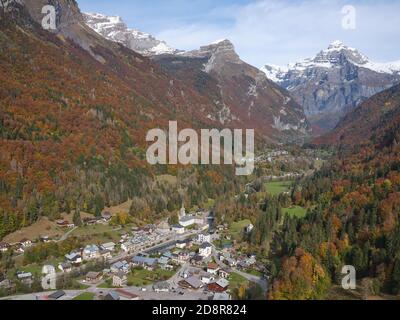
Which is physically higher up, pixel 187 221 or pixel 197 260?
pixel 187 221

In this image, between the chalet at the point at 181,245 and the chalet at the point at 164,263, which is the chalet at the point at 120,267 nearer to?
the chalet at the point at 164,263

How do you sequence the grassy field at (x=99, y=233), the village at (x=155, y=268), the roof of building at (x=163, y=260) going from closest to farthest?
the village at (x=155, y=268) → the roof of building at (x=163, y=260) → the grassy field at (x=99, y=233)

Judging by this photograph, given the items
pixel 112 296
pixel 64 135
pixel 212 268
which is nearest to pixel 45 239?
pixel 112 296

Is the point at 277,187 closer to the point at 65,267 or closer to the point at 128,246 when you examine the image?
the point at 128,246

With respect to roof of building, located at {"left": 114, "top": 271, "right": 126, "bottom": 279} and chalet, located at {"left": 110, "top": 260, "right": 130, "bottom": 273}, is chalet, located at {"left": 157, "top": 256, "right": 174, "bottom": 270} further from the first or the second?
roof of building, located at {"left": 114, "top": 271, "right": 126, "bottom": 279}

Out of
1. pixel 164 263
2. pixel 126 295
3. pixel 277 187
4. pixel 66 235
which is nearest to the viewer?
pixel 126 295

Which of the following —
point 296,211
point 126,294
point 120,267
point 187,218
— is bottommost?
point 126,294

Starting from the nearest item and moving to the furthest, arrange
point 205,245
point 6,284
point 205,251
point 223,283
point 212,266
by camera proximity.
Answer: point 223,283 < point 6,284 < point 212,266 < point 205,251 < point 205,245

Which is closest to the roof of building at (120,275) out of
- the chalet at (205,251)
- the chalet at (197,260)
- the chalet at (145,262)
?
the chalet at (145,262)
